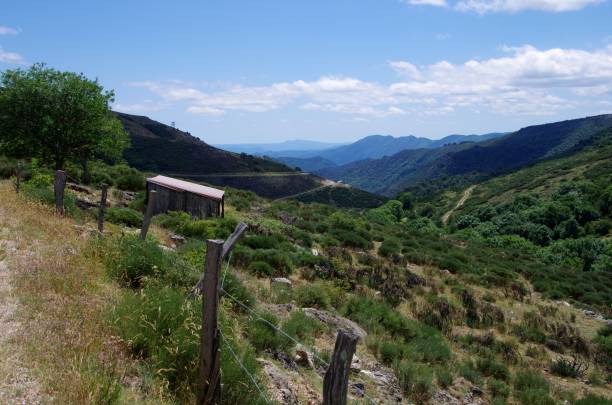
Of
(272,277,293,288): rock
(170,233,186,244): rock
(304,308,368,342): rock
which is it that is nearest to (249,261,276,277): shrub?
(272,277,293,288): rock

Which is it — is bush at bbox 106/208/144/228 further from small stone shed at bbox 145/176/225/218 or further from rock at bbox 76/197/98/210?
small stone shed at bbox 145/176/225/218

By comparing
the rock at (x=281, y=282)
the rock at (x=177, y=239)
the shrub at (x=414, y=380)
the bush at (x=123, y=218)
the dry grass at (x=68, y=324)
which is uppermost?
the dry grass at (x=68, y=324)

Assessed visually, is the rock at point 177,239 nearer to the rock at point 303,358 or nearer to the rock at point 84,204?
the rock at point 84,204

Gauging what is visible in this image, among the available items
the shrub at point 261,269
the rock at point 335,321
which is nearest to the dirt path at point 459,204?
the shrub at point 261,269

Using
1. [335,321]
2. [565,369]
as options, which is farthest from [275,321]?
[565,369]

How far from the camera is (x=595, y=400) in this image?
30.6 feet

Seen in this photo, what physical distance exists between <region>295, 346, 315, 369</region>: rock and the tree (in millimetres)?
19136

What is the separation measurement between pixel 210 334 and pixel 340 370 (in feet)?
4.58

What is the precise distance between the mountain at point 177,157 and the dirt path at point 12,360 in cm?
8107

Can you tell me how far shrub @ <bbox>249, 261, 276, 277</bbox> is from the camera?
44.2 feet

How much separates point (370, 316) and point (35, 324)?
8.11 meters

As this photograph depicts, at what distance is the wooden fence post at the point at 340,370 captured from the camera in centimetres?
339

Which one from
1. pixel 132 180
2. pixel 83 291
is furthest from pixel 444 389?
pixel 132 180

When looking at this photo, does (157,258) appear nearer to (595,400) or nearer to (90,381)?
(90,381)
